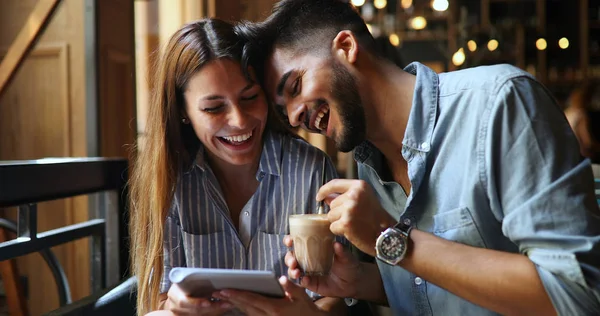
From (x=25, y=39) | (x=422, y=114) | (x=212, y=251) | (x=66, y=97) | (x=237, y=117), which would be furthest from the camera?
(x=66, y=97)

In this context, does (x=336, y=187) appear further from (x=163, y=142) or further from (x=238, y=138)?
(x=163, y=142)

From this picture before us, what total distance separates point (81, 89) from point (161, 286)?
1.32 metres

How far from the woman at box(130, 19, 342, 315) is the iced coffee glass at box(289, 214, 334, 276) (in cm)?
29

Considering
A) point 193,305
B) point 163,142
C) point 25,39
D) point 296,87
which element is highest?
point 25,39

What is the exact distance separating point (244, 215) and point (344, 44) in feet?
1.93

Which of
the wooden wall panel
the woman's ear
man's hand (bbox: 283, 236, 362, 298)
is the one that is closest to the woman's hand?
man's hand (bbox: 283, 236, 362, 298)

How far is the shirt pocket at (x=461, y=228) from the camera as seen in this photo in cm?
149

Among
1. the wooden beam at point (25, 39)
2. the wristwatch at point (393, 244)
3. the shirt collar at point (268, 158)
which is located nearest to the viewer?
the wristwatch at point (393, 244)

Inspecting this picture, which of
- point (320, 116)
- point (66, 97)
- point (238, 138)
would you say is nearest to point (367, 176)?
point (320, 116)

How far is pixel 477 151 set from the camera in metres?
1.45

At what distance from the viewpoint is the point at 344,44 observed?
170 cm

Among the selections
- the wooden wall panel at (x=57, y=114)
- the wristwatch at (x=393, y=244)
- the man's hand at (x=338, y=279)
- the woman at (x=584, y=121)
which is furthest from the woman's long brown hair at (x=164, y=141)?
the woman at (x=584, y=121)

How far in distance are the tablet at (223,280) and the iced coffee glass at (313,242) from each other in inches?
6.7

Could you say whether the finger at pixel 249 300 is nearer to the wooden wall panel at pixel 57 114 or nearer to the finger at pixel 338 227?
the finger at pixel 338 227
